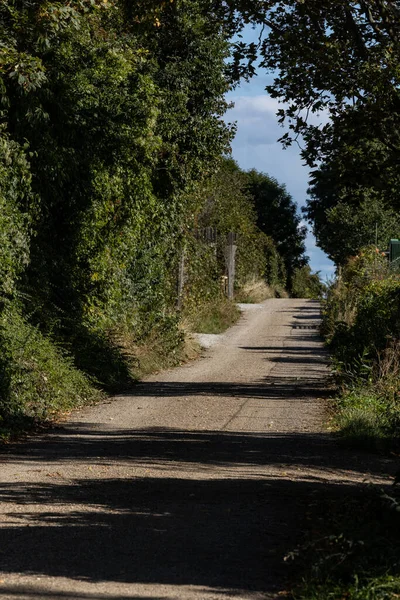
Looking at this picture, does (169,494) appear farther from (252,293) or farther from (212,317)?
(252,293)

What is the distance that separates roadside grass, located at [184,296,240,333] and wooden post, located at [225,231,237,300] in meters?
6.16

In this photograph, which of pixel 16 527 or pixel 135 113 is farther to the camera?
pixel 135 113

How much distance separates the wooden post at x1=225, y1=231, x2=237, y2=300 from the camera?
42.5 m

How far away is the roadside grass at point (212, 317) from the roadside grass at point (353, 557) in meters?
19.1

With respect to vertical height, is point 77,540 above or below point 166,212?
below

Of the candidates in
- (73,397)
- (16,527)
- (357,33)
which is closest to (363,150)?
(357,33)

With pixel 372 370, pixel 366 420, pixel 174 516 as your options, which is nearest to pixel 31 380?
pixel 366 420

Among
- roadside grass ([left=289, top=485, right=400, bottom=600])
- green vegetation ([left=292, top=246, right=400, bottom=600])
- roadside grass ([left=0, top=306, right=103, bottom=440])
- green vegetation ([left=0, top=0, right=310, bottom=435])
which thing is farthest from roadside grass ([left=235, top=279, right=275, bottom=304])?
roadside grass ([left=289, top=485, right=400, bottom=600])

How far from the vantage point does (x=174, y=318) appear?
2239 cm

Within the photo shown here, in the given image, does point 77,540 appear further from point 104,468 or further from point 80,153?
point 80,153

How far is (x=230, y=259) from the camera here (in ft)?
141

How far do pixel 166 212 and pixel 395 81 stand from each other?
972cm

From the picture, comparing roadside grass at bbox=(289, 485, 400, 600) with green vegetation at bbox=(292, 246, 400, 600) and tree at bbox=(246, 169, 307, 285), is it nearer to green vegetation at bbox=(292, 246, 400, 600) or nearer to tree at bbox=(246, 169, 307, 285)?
green vegetation at bbox=(292, 246, 400, 600)

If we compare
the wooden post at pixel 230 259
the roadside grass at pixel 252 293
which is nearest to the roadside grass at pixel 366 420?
the wooden post at pixel 230 259
